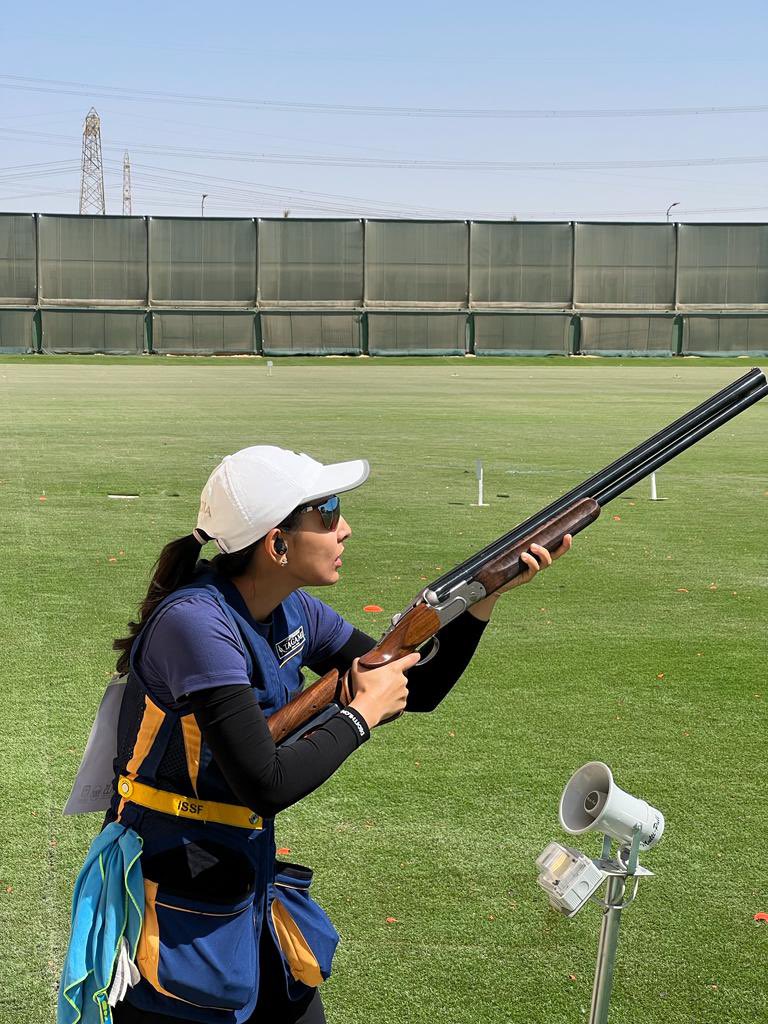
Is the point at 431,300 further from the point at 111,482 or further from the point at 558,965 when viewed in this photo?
the point at 558,965

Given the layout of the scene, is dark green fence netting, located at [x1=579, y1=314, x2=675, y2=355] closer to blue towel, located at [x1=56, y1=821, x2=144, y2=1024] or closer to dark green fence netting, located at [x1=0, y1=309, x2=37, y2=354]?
dark green fence netting, located at [x1=0, y1=309, x2=37, y2=354]

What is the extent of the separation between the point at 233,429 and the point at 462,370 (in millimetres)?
37316

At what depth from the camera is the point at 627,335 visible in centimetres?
7681

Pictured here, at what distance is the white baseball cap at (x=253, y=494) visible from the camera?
10.1 ft

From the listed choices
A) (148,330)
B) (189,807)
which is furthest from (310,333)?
(189,807)

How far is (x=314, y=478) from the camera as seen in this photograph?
3.14m

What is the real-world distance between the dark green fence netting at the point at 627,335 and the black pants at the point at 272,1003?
75157mm

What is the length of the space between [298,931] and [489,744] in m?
3.79

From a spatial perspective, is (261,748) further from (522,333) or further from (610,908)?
(522,333)

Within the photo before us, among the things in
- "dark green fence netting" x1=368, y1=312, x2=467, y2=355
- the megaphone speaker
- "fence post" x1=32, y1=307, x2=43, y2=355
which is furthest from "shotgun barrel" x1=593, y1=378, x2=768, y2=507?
"fence post" x1=32, y1=307, x2=43, y2=355

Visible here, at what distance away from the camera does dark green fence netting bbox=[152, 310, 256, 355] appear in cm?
7450

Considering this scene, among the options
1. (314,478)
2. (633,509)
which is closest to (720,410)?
(314,478)

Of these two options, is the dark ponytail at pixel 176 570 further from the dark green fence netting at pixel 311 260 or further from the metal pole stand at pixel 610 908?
the dark green fence netting at pixel 311 260

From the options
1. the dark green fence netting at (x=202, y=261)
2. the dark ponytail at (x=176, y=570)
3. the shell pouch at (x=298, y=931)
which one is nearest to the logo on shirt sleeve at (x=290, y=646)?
the dark ponytail at (x=176, y=570)
